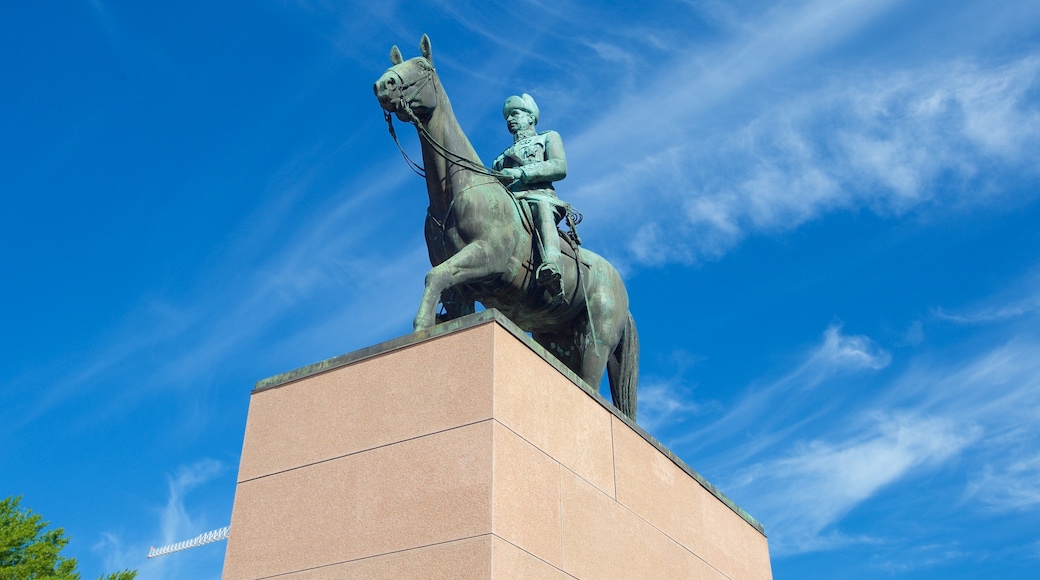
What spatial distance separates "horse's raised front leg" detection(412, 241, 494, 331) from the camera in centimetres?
912

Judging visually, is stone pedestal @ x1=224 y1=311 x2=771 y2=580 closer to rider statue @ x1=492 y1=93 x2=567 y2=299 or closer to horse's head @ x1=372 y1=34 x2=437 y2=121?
rider statue @ x1=492 y1=93 x2=567 y2=299

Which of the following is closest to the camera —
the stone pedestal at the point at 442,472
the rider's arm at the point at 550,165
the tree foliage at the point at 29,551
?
the stone pedestal at the point at 442,472

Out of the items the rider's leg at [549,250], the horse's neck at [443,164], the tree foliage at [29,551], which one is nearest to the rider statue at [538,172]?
the rider's leg at [549,250]

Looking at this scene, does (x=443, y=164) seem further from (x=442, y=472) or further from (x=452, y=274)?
(x=442, y=472)

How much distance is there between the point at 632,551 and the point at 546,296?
290 cm

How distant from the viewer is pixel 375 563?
7.73m

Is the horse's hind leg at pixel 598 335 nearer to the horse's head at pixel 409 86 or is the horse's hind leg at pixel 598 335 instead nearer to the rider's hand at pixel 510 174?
the rider's hand at pixel 510 174

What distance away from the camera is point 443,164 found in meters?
10.6

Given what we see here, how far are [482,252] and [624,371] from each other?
320 centimetres

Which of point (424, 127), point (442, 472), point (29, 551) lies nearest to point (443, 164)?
point (424, 127)

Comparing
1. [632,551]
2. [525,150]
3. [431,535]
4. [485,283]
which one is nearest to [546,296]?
[485,283]

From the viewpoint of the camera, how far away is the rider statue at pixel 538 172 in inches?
424

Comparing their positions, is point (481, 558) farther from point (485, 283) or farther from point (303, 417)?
point (485, 283)

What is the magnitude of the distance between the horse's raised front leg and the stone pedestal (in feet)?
1.50
